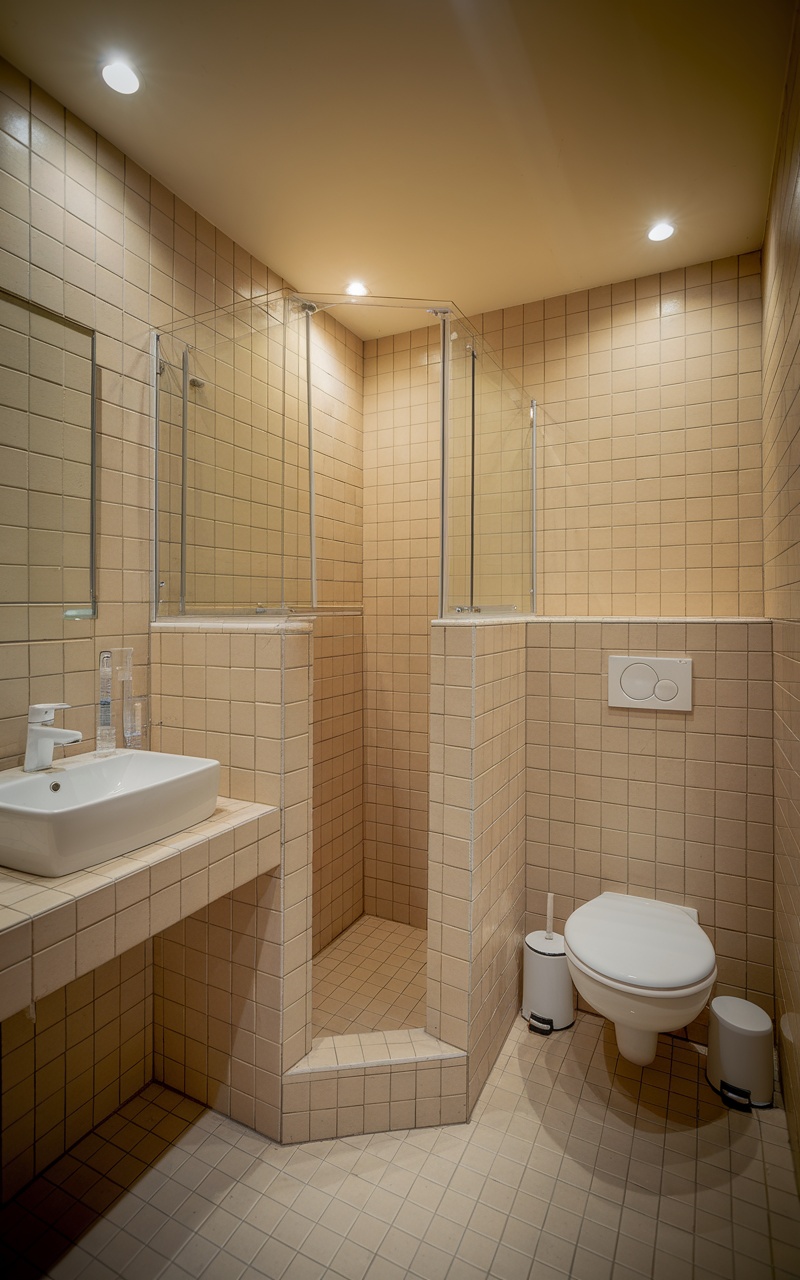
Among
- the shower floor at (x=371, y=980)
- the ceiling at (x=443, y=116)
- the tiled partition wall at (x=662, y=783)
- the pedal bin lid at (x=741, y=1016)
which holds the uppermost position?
the ceiling at (x=443, y=116)

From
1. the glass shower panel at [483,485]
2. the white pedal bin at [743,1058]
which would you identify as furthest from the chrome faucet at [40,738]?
the white pedal bin at [743,1058]

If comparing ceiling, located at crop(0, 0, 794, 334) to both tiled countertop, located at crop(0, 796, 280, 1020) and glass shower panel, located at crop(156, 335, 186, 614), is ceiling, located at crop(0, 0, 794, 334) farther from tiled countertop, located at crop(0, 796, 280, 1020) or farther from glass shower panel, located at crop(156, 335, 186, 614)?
tiled countertop, located at crop(0, 796, 280, 1020)

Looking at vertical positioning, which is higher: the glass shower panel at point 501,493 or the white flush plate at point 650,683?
the glass shower panel at point 501,493

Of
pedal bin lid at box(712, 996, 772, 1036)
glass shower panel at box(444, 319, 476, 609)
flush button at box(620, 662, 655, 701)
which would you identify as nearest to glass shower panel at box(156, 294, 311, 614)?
glass shower panel at box(444, 319, 476, 609)

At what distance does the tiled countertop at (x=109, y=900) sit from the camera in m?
1.00

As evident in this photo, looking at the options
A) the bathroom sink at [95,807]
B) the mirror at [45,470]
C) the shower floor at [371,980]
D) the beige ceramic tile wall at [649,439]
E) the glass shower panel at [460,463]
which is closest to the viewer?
the bathroom sink at [95,807]

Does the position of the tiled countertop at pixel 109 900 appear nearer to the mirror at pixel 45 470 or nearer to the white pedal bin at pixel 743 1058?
the mirror at pixel 45 470

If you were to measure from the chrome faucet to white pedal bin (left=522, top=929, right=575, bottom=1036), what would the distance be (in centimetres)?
163

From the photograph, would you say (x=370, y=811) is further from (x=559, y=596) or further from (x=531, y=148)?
(x=531, y=148)

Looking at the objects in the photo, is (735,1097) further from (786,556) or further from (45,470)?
(45,470)

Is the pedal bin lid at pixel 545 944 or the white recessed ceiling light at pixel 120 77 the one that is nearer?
the white recessed ceiling light at pixel 120 77

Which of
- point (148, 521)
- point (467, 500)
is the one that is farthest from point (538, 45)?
point (148, 521)

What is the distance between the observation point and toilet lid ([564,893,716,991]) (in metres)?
1.56

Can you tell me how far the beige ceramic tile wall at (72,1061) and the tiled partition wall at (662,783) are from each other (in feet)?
4.55
